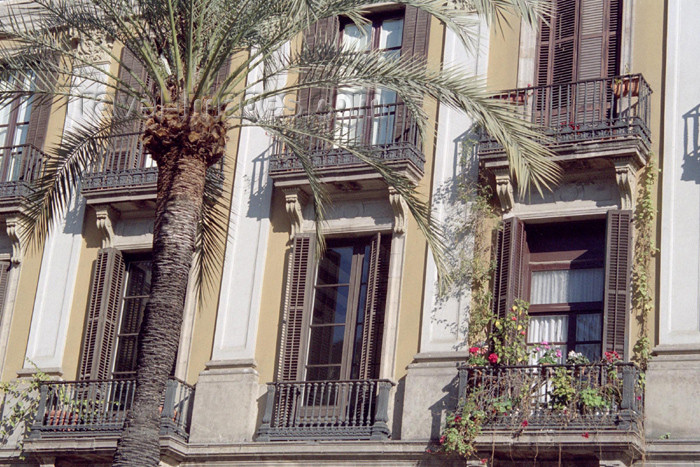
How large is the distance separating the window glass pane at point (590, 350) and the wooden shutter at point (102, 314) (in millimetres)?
7477

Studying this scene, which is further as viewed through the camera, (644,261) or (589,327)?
(589,327)

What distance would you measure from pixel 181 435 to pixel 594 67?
8.03 m

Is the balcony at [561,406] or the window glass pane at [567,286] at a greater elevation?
the window glass pane at [567,286]

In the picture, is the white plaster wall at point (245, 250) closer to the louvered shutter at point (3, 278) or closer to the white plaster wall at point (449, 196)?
the white plaster wall at point (449, 196)

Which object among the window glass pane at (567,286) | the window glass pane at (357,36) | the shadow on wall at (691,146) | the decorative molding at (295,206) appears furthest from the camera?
the window glass pane at (357,36)

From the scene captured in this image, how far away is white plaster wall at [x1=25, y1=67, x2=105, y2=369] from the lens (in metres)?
22.1

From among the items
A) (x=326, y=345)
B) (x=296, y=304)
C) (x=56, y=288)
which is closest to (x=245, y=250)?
(x=296, y=304)

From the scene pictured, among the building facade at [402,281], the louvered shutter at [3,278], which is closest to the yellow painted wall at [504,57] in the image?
the building facade at [402,281]

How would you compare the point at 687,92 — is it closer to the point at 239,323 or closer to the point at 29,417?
the point at 239,323

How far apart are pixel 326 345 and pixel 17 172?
6633 millimetres

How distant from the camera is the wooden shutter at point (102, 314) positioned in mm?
21609

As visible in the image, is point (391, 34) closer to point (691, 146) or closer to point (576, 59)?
point (576, 59)

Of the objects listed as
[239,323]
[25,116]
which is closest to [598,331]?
[239,323]

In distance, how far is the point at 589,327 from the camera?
18.9m
